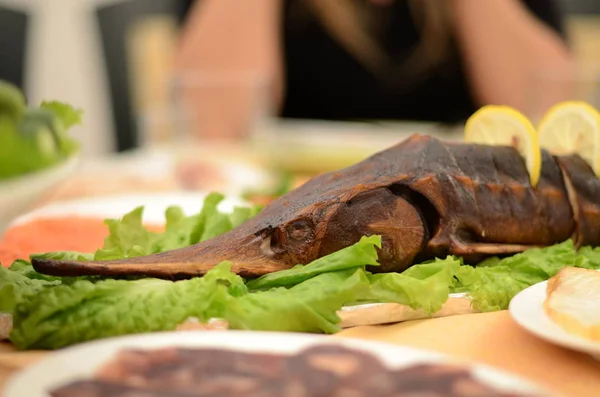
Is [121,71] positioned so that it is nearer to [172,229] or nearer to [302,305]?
[172,229]

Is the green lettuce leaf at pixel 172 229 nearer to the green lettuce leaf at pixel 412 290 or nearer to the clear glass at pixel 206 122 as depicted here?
the green lettuce leaf at pixel 412 290

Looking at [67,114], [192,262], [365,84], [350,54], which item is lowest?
[365,84]

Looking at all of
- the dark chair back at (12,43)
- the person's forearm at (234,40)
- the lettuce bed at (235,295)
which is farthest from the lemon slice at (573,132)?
the person's forearm at (234,40)

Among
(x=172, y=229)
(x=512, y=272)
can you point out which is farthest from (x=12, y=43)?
(x=512, y=272)

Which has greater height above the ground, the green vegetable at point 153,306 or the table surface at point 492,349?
the green vegetable at point 153,306

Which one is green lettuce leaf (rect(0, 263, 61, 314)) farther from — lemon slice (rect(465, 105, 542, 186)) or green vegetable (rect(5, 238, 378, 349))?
lemon slice (rect(465, 105, 542, 186))

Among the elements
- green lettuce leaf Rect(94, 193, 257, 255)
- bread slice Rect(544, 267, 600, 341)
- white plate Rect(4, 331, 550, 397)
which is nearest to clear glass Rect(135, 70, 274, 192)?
green lettuce leaf Rect(94, 193, 257, 255)

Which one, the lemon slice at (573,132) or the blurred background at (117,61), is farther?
the blurred background at (117,61)
